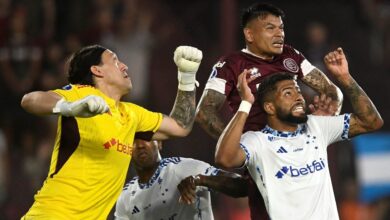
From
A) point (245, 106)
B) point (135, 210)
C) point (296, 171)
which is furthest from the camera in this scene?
point (135, 210)

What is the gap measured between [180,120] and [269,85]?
1.84 ft

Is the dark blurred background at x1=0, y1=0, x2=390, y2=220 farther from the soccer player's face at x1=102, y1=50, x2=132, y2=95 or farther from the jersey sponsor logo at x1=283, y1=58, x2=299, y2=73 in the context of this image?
the soccer player's face at x1=102, y1=50, x2=132, y2=95

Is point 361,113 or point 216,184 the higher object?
point 361,113

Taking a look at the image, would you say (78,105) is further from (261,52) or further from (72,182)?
(261,52)

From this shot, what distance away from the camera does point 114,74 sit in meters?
6.36

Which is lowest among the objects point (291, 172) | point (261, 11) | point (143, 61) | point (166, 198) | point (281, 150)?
point (166, 198)

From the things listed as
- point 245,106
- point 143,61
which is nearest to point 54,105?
point 245,106

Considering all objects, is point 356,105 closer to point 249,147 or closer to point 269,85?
point 269,85

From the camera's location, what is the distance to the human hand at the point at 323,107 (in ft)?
22.5

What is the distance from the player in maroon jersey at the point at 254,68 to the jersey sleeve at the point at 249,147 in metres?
0.21

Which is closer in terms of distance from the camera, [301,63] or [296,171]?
[296,171]

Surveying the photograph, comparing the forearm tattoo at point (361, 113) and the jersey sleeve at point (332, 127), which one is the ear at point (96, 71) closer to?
the jersey sleeve at point (332, 127)

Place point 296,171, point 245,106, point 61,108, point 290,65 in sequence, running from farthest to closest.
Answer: point 290,65, point 296,171, point 245,106, point 61,108

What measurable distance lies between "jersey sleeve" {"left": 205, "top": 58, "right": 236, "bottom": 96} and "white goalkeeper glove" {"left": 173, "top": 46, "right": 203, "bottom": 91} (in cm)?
19
